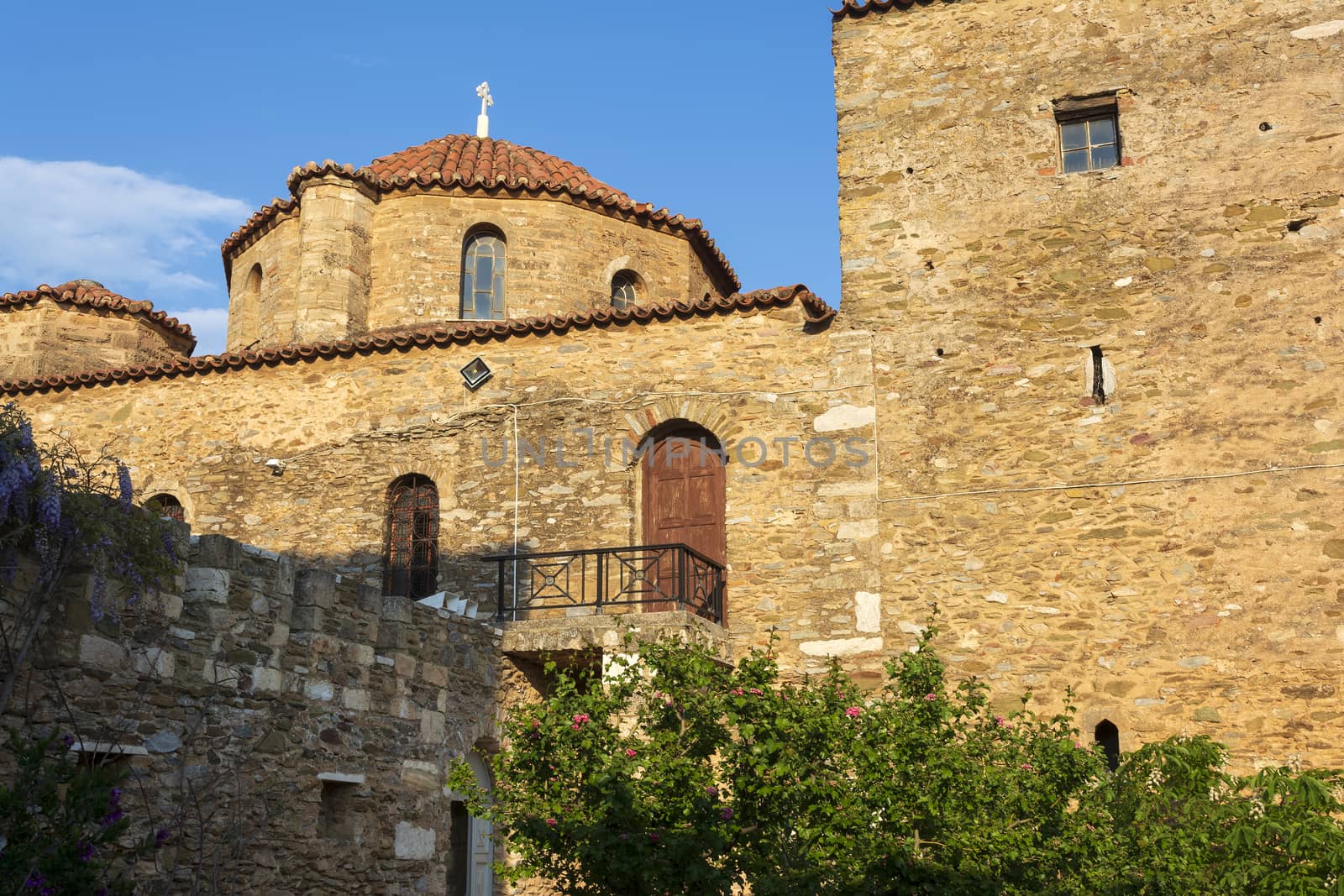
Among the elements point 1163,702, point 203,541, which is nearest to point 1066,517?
point 1163,702

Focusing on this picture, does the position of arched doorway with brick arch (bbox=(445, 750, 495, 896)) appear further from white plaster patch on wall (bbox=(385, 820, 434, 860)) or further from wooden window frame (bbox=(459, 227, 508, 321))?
wooden window frame (bbox=(459, 227, 508, 321))

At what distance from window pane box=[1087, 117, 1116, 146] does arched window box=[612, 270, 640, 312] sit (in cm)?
712

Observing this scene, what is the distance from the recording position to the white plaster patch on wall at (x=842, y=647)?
41.9ft

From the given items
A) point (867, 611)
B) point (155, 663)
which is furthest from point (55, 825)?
point (867, 611)

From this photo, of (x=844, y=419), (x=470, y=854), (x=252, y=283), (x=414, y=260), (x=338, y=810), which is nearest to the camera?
(x=338, y=810)

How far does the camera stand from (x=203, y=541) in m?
9.39

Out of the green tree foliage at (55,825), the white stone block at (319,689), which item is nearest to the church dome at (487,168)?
the white stone block at (319,689)

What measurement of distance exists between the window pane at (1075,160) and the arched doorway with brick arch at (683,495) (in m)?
4.33

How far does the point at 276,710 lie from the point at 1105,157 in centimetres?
922

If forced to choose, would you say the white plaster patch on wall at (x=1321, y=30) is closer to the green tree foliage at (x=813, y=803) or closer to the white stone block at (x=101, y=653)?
the green tree foliage at (x=813, y=803)

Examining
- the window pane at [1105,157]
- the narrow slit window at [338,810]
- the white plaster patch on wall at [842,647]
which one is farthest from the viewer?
the window pane at [1105,157]

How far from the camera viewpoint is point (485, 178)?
62.0ft

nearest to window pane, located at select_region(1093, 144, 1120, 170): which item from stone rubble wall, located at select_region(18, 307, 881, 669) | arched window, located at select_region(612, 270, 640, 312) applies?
stone rubble wall, located at select_region(18, 307, 881, 669)

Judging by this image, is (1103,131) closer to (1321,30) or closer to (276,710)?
(1321,30)
